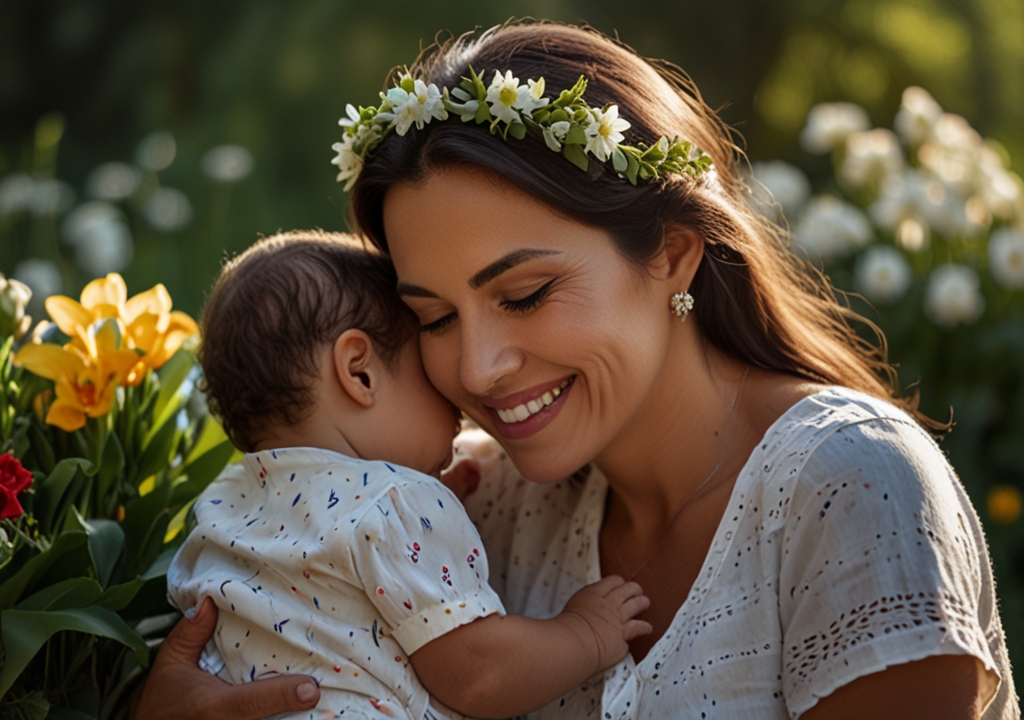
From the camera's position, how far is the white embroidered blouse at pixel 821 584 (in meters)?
1.46

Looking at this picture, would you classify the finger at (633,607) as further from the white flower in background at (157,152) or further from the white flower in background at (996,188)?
the white flower in background at (157,152)

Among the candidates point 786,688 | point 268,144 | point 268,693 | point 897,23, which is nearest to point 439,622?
point 268,693

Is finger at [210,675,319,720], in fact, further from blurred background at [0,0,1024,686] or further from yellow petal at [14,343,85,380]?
blurred background at [0,0,1024,686]

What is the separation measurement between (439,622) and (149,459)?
2.82 ft

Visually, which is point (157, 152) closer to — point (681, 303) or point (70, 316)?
point (70, 316)

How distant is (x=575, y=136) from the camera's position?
5.93 ft

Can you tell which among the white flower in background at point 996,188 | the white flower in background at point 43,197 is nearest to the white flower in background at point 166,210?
the white flower in background at point 43,197

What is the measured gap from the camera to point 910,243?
13.9 feet

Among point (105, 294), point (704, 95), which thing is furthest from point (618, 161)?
point (704, 95)

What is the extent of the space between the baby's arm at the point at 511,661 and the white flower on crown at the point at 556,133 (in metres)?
0.86

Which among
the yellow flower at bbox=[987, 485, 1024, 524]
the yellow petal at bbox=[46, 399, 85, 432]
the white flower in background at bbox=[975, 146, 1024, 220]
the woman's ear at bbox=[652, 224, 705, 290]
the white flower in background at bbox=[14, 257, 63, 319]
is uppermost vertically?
the woman's ear at bbox=[652, 224, 705, 290]

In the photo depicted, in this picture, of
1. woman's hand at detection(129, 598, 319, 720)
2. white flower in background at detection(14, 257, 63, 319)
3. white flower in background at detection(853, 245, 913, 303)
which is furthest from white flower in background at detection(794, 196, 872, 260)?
white flower in background at detection(14, 257, 63, 319)

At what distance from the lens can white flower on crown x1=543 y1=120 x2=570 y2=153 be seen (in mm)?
1800

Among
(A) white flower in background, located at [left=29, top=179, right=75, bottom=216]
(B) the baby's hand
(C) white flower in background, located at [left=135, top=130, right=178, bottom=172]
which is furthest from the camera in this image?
(C) white flower in background, located at [left=135, top=130, right=178, bottom=172]
